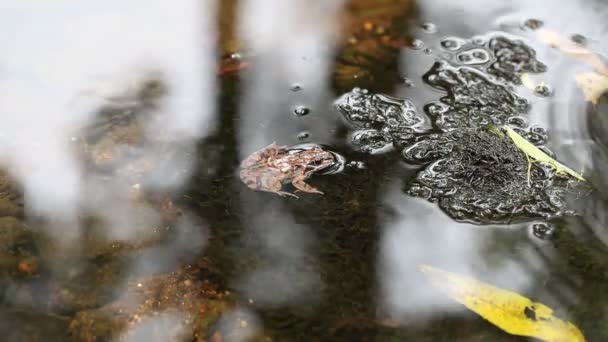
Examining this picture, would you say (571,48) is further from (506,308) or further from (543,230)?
(506,308)

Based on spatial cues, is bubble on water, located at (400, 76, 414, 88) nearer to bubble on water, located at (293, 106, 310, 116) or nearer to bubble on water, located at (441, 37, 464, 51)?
bubble on water, located at (441, 37, 464, 51)

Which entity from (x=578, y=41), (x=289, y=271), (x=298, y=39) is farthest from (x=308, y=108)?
(x=578, y=41)

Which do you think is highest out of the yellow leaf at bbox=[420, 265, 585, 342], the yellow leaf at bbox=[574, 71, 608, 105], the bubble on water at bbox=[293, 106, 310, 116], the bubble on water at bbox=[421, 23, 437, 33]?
the bubble on water at bbox=[421, 23, 437, 33]

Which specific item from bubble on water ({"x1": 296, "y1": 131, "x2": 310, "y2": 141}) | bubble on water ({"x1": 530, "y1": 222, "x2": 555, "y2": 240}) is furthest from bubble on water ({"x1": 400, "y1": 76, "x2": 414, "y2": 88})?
bubble on water ({"x1": 530, "y1": 222, "x2": 555, "y2": 240})

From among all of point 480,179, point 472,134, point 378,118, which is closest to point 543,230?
point 480,179

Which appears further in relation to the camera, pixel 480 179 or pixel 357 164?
pixel 357 164

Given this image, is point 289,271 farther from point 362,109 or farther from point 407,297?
point 362,109
